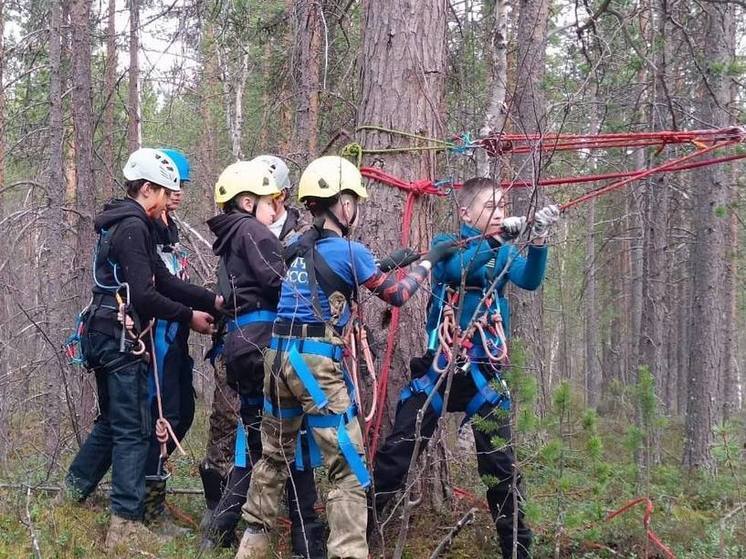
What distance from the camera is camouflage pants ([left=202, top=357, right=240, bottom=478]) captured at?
4.99m

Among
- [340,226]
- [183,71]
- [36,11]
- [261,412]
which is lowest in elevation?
[261,412]

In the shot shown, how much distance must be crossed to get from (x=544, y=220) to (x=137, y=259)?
232cm

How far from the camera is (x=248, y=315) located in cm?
452

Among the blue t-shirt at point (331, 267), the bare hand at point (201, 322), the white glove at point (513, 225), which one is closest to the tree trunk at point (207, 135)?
the bare hand at point (201, 322)

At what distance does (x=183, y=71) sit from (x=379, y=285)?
4.18 m

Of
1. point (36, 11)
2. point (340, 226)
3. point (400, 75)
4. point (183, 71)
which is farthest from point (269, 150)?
point (340, 226)

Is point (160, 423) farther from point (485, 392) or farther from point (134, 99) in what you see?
point (134, 99)

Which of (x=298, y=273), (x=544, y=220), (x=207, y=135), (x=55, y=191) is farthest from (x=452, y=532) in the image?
(x=207, y=135)

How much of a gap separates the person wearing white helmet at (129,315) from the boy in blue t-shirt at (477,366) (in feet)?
4.46

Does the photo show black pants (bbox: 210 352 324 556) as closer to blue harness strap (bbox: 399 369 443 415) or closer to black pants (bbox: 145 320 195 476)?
black pants (bbox: 145 320 195 476)

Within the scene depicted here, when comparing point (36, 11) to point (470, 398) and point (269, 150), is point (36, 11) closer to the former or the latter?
point (269, 150)

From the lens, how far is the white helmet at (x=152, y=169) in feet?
15.3

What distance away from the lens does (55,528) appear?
14.7 feet

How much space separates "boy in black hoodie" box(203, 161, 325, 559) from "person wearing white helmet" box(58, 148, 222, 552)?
0.97 ft
